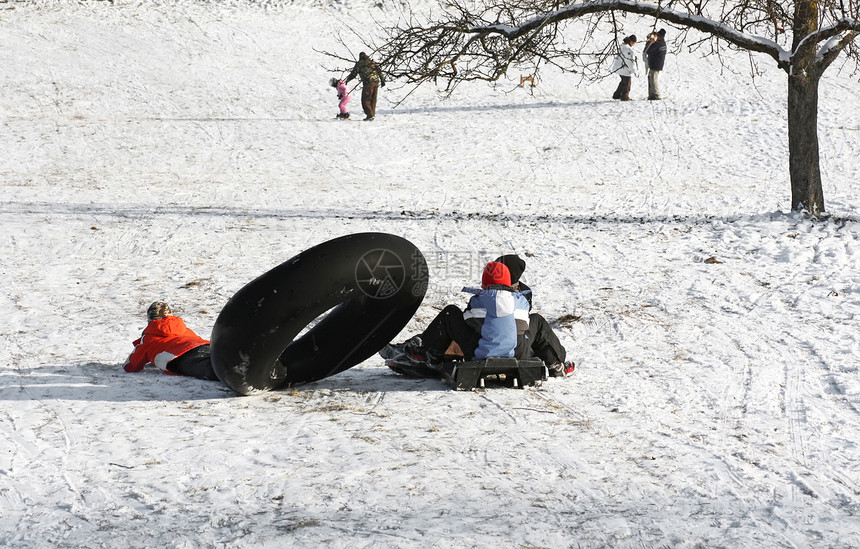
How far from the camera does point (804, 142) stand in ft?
35.2

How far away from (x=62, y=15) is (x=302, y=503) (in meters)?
24.9

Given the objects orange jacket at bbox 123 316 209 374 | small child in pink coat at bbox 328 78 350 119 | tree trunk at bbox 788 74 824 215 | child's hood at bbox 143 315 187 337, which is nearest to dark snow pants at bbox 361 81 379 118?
small child in pink coat at bbox 328 78 350 119

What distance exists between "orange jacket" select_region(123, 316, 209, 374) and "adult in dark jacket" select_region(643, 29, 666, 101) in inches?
632

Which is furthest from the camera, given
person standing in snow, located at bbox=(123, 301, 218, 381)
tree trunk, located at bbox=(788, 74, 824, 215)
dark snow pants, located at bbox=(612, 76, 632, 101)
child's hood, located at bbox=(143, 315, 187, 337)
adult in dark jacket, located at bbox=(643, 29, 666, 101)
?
dark snow pants, located at bbox=(612, 76, 632, 101)

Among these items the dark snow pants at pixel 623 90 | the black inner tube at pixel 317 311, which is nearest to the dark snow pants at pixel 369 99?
the dark snow pants at pixel 623 90

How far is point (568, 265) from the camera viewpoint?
31.7 ft

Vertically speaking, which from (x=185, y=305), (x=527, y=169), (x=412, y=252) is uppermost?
(x=527, y=169)

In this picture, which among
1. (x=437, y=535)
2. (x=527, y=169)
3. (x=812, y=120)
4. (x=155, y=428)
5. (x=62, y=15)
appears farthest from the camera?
(x=62, y=15)

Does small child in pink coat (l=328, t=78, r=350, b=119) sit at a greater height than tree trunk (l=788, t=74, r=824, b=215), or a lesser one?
greater

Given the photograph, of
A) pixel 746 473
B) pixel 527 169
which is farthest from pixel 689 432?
pixel 527 169

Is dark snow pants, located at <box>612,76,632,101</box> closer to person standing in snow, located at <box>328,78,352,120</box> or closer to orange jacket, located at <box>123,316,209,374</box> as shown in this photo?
person standing in snow, located at <box>328,78,352,120</box>

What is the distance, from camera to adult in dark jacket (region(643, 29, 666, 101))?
19.3m

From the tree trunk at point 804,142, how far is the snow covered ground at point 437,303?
1.29ft

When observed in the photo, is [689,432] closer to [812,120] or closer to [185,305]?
[185,305]
